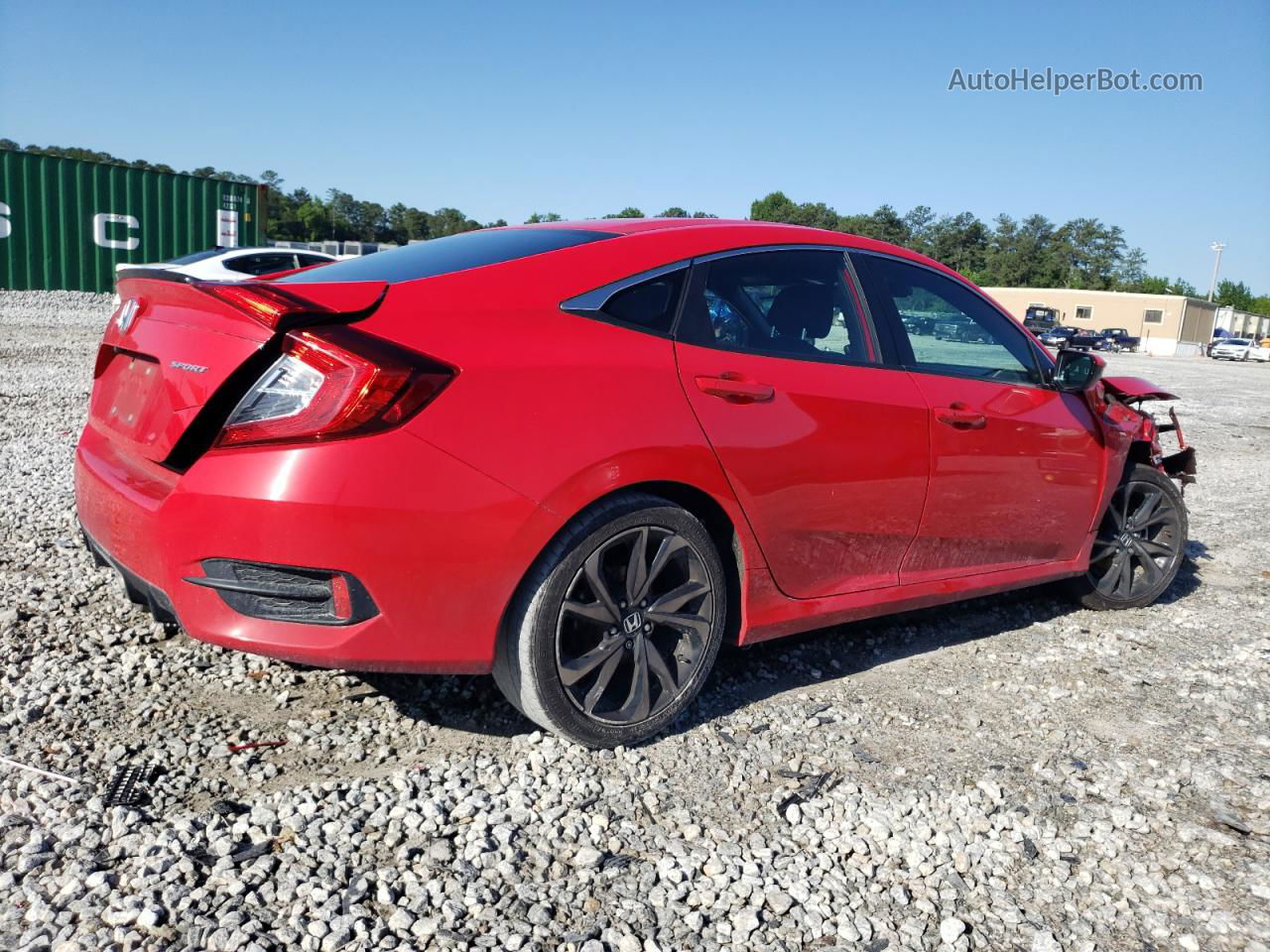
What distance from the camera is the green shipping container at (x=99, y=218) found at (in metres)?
22.2

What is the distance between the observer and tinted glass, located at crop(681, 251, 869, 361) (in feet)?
10.2

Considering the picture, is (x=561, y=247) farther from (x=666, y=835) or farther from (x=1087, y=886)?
(x=1087, y=886)

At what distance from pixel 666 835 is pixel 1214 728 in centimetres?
211

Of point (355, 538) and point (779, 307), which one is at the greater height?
point (779, 307)

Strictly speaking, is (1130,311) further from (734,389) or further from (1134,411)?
(734,389)

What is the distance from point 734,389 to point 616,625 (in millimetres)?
798

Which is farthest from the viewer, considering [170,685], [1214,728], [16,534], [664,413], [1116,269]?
[1116,269]

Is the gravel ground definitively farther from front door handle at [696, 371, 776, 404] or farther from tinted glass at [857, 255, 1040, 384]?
tinted glass at [857, 255, 1040, 384]

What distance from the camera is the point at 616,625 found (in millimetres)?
2875

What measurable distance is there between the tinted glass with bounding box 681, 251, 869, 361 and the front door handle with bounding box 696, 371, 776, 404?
0.12 meters

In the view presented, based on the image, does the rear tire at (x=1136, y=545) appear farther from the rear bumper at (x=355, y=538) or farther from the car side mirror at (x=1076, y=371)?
the rear bumper at (x=355, y=538)

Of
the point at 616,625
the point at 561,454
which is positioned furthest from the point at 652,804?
the point at 561,454

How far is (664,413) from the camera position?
2857mm

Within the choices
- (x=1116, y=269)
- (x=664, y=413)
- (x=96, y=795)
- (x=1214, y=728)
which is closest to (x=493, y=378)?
(x=664, y=413)
